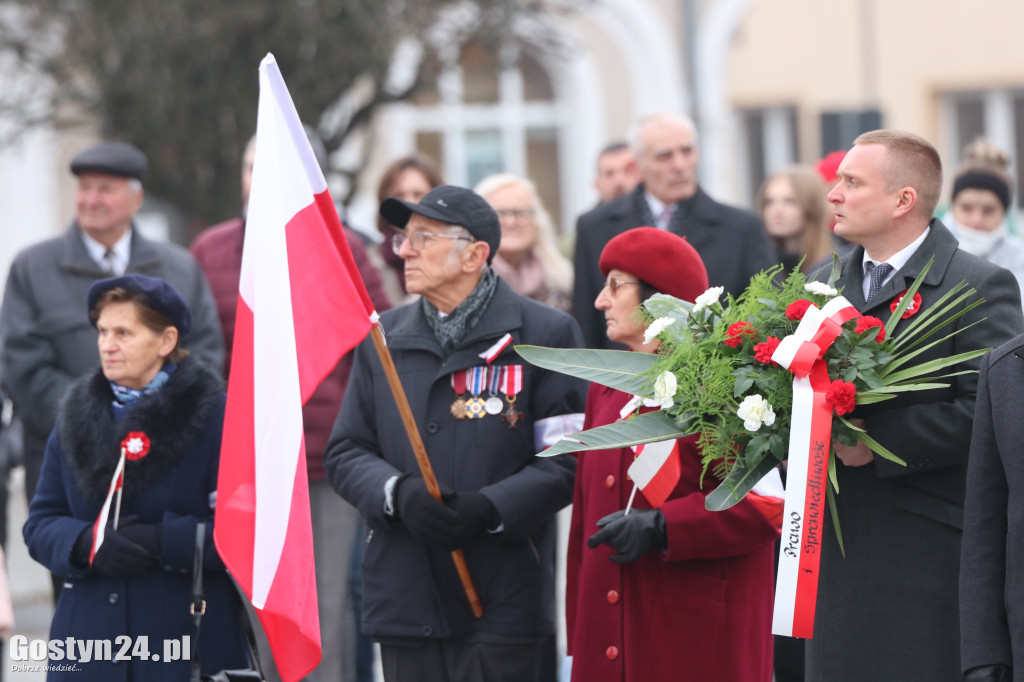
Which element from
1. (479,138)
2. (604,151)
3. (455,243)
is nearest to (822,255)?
(604,151)

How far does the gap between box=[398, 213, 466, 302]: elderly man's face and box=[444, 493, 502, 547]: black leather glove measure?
2.32 feet

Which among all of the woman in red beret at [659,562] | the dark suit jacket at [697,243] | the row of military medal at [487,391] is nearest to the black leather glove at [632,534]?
the woman in red beret at [659,562]

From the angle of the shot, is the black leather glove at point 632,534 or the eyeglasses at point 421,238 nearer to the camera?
the black leather glove at point 632,534

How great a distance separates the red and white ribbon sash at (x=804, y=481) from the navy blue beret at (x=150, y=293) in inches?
80.1

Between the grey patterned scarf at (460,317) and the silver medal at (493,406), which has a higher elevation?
the grey patterned scarf at (460,317)

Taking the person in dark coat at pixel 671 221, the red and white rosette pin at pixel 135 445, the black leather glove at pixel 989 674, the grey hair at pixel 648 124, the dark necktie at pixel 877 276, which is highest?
the grey hair at pixel 648 124

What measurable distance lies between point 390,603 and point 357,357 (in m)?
0.84

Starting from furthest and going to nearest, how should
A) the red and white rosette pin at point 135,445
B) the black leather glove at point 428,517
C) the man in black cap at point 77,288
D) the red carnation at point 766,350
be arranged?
the man in black cap at point 77,288 → the red and white rosette pin at point 135,445 → the black leather glove at point 428,517 → the red carnation at point 766,350

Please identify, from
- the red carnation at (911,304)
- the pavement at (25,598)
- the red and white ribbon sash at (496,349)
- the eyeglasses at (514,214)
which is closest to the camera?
the red carnation at (911,304)

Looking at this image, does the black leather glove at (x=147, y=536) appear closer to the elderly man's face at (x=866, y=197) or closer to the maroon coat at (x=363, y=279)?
the maroon coat at (x=363, y=279)

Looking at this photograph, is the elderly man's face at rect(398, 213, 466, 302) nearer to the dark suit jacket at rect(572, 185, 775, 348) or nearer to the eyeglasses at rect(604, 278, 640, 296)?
the eyeglasses at rect(604, 278, 640, 296)

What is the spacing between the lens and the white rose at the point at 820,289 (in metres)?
3.96

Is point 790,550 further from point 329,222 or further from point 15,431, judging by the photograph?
point 15,431

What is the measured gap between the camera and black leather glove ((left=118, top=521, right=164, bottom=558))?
4531 mm
